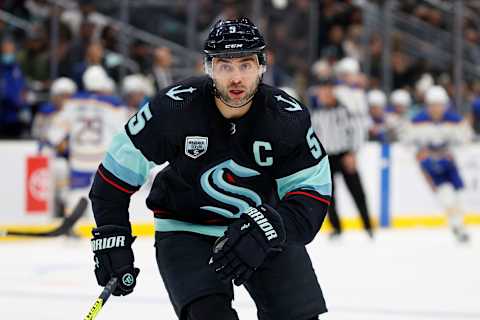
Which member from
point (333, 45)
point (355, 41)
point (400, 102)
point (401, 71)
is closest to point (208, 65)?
point (333, 45)

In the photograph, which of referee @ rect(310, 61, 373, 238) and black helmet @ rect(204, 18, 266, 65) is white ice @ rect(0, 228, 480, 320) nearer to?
referee @ rect(310, 61, 373, 238)

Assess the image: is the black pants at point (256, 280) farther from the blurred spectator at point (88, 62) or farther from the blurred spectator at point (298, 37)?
the blurred spectator at point (298, 37)

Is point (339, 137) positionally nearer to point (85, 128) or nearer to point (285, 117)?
point (85, 128)

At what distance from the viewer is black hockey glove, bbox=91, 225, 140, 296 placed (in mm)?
2912

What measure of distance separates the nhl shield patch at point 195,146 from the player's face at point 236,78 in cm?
13

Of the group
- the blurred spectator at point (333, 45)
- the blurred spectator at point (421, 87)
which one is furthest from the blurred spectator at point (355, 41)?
the blurred spectator at point (421, 87)

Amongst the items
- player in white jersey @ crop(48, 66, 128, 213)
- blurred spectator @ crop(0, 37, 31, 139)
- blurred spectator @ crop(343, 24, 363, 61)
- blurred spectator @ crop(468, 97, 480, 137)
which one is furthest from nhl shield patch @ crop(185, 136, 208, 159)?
blurred spectator @ crop(468, 97, 480, 137)

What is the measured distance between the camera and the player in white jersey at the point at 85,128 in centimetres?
839

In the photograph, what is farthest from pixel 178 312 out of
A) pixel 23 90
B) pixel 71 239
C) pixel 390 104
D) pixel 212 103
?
pixel 390 104

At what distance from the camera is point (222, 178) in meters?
2.92

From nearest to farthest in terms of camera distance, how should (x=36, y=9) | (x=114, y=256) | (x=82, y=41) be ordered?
(x=114, y=256)
(x=82, y=41)
(x=36, y=9)

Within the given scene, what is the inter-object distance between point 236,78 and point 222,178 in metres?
0.29

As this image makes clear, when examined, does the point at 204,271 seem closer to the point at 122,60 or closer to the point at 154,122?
the point at 154,122

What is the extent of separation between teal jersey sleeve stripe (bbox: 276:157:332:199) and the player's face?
0.83 feet
